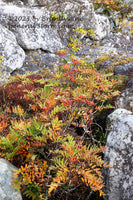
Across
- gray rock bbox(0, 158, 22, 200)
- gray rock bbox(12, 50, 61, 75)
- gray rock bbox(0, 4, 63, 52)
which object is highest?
gray rock bbox(0, 4, 63, 52)

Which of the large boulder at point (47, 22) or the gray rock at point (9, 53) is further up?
the large boulder at point (47, 22)

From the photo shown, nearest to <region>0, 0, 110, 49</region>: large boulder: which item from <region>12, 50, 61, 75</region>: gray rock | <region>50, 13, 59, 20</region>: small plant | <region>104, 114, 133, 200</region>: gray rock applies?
<region>50, 13, 59, 20</region>: small plant

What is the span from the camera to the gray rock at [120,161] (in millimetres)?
1931

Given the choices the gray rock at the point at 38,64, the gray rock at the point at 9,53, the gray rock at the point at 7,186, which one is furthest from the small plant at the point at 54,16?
the gray rock at the point at 7,186

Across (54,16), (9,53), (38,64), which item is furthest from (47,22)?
(9,53)

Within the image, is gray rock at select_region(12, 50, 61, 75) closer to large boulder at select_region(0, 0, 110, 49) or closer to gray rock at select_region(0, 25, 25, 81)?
gray rock at select_region(0, 25, 25, 81)

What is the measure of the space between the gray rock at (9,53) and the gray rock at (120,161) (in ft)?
20.1

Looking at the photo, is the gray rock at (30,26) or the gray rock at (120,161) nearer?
the gray rock at (120,161)

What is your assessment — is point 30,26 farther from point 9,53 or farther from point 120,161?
point 120,161

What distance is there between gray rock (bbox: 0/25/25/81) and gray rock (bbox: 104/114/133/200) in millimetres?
6137

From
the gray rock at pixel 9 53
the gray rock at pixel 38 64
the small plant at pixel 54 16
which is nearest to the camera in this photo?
the gray rock at pixel 9 53

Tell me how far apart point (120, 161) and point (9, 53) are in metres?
6.90

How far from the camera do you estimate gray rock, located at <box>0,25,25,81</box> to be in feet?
23.7

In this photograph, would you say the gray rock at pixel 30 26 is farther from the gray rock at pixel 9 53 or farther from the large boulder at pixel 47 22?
the gray rock at pixel 9 53
